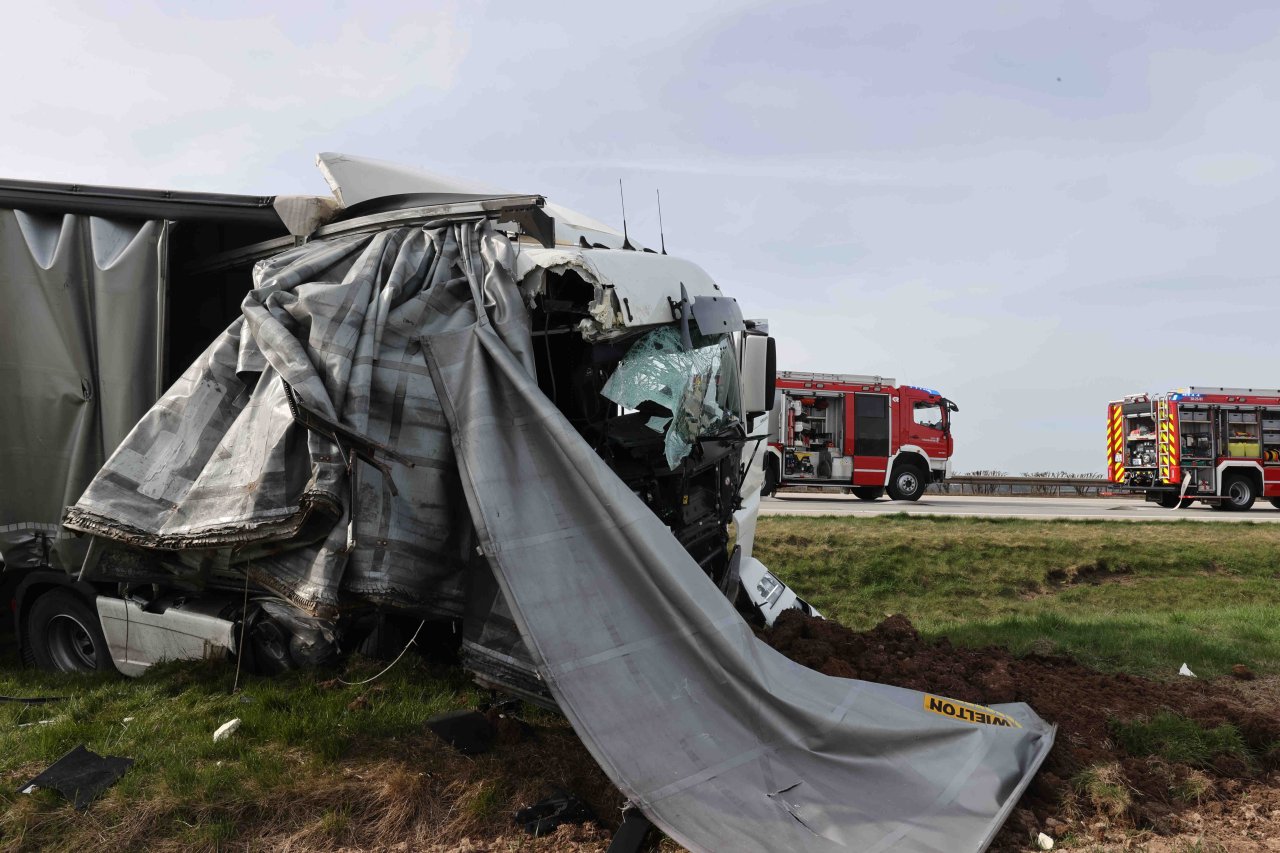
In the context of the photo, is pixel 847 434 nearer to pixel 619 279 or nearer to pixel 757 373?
pixel 757 373

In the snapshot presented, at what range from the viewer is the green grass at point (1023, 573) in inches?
334

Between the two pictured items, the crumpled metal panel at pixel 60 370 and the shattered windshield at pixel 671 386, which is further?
the crumpled metal panel at pixel 60 370

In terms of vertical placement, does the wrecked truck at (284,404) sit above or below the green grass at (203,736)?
above

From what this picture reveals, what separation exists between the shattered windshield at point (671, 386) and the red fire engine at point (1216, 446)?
58.7ft

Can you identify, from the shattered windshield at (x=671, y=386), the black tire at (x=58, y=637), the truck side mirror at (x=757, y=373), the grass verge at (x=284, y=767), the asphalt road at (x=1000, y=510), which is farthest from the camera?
the asphalt road at (x=1000, y=510)

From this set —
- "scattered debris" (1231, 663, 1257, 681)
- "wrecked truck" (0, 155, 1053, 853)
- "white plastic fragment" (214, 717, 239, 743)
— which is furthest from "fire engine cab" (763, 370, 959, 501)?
"white plastic fragment" (214, 717, 239, 743)

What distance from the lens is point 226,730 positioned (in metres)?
4.10

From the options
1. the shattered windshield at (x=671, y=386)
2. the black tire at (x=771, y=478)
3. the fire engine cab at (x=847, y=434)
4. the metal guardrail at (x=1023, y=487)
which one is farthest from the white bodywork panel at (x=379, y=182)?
the metal guardrail at (x=1023, y=487)

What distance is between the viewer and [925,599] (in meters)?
9.90

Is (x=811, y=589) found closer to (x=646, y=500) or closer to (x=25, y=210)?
(x=646, y=500)

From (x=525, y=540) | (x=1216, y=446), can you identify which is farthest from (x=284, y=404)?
(x=1216, y=446)

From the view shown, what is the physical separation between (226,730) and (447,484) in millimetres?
1584

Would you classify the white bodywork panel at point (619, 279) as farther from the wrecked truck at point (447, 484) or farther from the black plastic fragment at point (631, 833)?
the black plastic fragment at point (631, 833)

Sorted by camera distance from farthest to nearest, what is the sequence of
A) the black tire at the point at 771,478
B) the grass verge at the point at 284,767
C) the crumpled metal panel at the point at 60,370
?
the black tire at the point at 771,478 < the crumpled metal panel at the point at 60,370 < the grass verge at the point at 284,767
